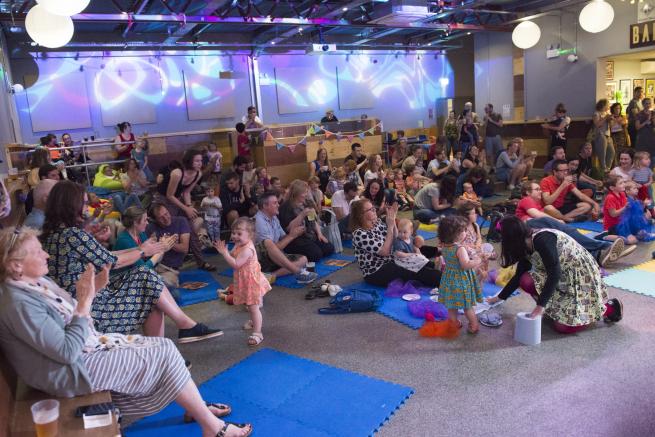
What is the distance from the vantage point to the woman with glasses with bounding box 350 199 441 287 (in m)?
4.81

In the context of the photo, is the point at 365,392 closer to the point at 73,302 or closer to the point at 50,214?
the point at 73,302

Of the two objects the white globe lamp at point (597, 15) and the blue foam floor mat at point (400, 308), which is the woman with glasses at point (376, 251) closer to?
the blue foam floor mat at point (400, 308)

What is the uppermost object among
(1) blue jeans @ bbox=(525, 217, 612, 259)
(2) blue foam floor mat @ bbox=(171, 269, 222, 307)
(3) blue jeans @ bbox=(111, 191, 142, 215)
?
(3) blue jeans @ bbox=(111, 191, 142, 215)

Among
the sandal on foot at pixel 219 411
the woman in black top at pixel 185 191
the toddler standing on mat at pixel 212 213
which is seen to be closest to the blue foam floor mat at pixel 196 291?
the woman in black top at pixel 185 191

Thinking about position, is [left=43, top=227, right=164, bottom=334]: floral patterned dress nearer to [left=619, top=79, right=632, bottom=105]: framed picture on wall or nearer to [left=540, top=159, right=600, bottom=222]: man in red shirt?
[left=540, top=159, right=600, bottom=222]: man in red shirt

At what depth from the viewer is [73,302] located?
2670mm

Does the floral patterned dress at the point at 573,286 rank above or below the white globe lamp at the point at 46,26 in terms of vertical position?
below

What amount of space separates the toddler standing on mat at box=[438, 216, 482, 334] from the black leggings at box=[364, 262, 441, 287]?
974 mm

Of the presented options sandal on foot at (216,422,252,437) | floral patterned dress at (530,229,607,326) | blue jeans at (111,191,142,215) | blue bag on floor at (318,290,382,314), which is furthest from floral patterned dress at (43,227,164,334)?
blue jeans at (111,191,142,215)

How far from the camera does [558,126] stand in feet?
35.7

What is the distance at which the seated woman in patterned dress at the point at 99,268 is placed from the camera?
3.14 m

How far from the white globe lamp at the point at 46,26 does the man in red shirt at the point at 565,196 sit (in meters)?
6.01

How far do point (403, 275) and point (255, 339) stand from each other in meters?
1.64

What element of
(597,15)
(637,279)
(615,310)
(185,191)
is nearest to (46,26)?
(185,191)
